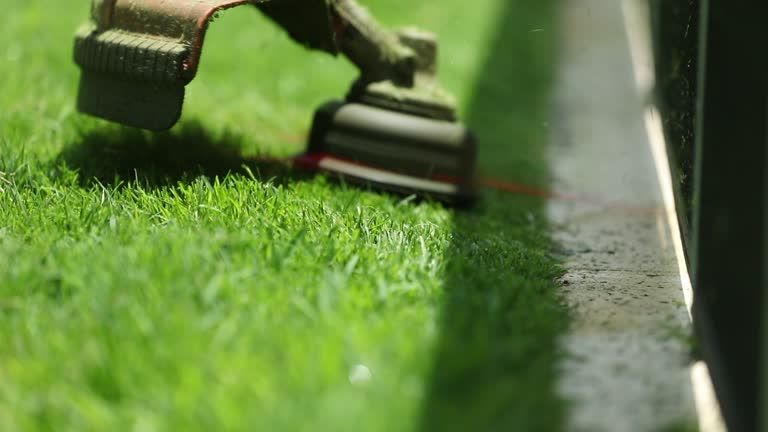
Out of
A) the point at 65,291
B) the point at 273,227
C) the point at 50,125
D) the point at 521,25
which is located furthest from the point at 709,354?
the point at 521,25

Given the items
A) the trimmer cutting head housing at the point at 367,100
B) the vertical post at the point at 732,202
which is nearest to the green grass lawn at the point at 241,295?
the trimmer cutting head housing at the point at 367,100

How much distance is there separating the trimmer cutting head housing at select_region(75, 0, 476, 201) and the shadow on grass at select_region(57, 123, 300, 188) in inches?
6.5

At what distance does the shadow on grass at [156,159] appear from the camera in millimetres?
2766

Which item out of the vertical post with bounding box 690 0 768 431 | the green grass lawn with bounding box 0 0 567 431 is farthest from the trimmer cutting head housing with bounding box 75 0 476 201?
the vertical post with bounding box 690 0 768 431

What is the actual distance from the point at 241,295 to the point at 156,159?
1.27 meters

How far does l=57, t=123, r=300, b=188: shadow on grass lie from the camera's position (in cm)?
277

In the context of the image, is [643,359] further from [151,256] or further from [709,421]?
[151,256]

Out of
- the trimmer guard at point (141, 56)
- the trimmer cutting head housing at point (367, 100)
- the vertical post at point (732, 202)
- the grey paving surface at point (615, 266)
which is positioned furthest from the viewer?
the trimmer cutting head housing at point (367, 100)

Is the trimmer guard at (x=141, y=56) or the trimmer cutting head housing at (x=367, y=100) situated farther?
the trimmer cutting head housing at (x=367, y=100)

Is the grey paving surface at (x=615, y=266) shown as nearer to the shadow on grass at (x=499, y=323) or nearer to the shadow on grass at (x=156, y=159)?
the shadow on grass at (x=499, y=323)

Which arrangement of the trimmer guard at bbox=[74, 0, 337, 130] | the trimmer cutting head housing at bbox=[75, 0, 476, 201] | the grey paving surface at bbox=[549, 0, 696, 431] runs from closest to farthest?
the grey paving surface at bbox=[549, 0, 696, 431] < the trimmer guard at bbox=[74, 0, 337, 130] < the trimmer cutting head housing at bbox=[75, 0, 476, 201]

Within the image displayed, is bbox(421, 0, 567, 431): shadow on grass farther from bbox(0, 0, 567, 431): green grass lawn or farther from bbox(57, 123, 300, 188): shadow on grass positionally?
bbox(57, 123, 300, 188): shadow on grass

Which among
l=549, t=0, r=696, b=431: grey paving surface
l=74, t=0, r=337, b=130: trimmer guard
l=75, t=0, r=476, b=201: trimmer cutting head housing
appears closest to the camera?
l=549, t=0, r=696, b=431: grey paving surface

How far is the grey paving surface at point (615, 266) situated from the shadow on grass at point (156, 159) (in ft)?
3.35
